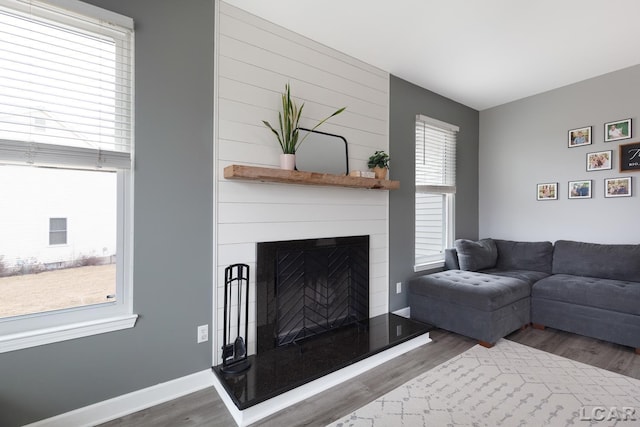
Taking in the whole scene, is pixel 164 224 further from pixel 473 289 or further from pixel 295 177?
pixel 473 289

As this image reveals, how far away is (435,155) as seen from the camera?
388 centimetres

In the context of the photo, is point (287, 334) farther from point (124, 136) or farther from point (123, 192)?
point (124, 136)

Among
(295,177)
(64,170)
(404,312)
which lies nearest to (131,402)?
(64,170)

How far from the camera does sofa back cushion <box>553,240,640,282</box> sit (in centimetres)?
298

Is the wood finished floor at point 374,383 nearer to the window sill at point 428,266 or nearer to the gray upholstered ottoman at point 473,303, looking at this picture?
the gray upholstered ottoman at point 473,303

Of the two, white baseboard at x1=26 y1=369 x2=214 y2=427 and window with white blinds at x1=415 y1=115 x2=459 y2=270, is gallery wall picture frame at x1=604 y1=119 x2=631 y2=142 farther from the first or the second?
white baseboard at x1=26 y1=369 x2=214 y2=427

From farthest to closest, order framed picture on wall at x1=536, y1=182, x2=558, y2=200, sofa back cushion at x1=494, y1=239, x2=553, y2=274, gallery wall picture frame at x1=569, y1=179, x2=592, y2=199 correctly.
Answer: framed picture on wall at x1=536, y1=182, x2=558, y2=200 → sofa back cushion at x1=494, y1=239, x2=553, y2=274 → gallery wall picture frame at x1=569, y1=179, x2=592, y2=199

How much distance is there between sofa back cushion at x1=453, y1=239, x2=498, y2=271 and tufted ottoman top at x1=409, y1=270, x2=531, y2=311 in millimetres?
239

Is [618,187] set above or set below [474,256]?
above

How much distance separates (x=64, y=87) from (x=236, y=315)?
1785mm

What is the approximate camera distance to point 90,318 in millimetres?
1776

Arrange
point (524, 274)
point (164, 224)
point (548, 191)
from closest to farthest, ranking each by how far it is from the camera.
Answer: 1. point (164, 224)
2. point (524, 274)
3. point (548, 191)

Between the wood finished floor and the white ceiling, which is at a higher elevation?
the white ceiling

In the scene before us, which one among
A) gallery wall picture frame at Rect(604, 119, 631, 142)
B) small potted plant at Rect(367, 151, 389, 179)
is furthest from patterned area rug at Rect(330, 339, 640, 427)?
gallery wall picture frame at Rect(604, 119, 631, 142)
